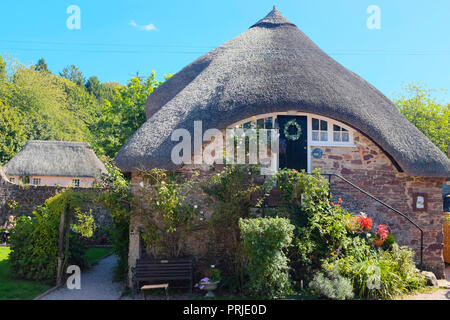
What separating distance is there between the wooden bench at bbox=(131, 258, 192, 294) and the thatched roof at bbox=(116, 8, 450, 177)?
2096 mm

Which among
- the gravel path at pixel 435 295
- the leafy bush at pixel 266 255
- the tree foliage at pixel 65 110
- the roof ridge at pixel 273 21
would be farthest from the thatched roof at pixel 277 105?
the tree foliage at pixel 65 110

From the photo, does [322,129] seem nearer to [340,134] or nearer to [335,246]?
[340,134]

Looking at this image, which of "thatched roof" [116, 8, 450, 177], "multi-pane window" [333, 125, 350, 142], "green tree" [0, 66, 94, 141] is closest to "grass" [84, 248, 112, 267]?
"thatched roof" [116, 8, 450, 177]

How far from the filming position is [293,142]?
9469 mm

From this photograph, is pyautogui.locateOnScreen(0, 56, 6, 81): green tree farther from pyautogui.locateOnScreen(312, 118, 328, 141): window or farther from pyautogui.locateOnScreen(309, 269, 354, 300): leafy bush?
pyautogui.locateOnScreen(309, 269, 354, 300): leafy bush

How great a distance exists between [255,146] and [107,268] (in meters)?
5.67

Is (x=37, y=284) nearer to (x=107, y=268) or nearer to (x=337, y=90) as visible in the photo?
(x=107, y=268)

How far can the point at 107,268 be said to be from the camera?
1048 cm

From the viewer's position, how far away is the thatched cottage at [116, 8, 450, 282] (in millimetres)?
8625

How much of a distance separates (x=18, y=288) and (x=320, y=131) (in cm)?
797

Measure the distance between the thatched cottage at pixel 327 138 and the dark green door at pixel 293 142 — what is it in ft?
0.08

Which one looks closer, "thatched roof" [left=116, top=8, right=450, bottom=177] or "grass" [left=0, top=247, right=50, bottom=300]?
"grass" [left=0, top=247, right=50, bottom=300]

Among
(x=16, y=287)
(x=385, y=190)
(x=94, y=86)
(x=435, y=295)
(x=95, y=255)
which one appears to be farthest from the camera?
(x=94, y=86)

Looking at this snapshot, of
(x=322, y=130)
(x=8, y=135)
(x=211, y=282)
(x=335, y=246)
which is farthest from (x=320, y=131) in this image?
(x=8, y=135)
